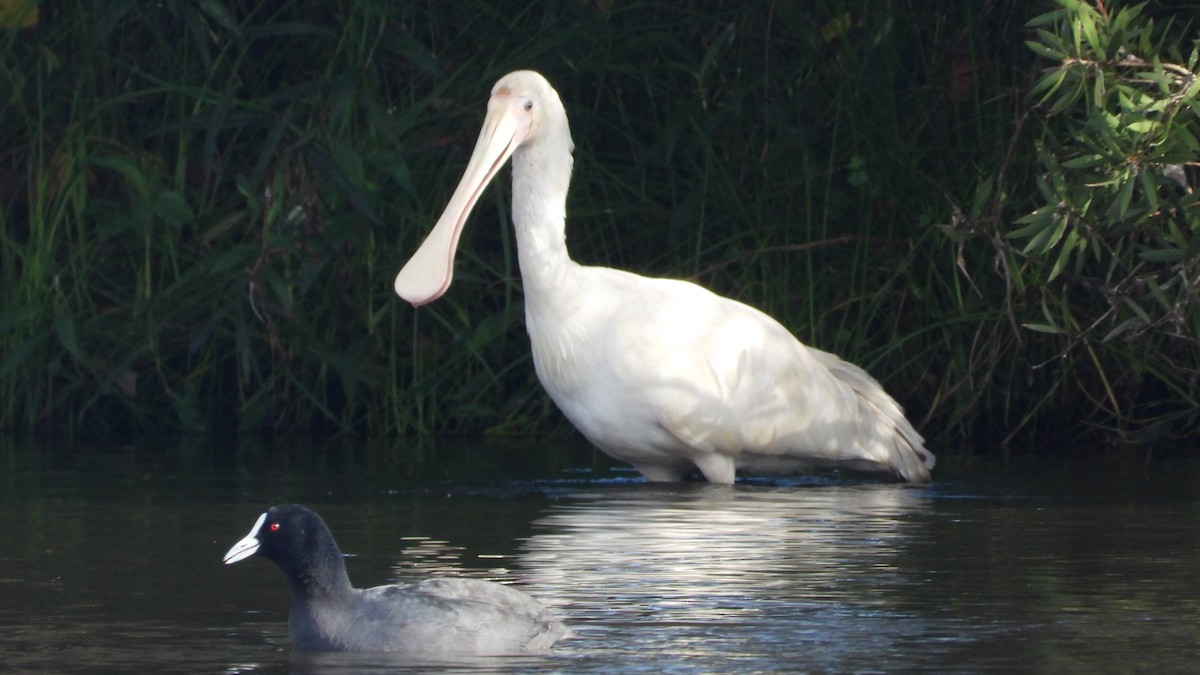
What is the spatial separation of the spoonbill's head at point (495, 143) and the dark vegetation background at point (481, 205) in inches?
39.5

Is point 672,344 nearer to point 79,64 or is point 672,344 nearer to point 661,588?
point 661,588

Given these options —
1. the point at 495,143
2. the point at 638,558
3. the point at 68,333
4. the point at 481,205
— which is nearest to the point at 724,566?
the point at 638,558

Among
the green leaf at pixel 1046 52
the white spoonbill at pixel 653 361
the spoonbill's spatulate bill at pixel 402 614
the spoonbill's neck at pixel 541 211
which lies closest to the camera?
the spoonbill's spatulate bill at pixel 402 614

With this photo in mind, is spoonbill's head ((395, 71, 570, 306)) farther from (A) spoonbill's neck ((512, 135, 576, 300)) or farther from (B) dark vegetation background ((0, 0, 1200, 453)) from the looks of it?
(B) dark vegetation background ((0, 0, 1200, 453))

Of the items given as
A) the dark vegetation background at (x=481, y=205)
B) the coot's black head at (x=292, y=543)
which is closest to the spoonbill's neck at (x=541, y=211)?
the dark vegetation background at (x=481, y=205)

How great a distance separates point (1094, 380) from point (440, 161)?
309 cm

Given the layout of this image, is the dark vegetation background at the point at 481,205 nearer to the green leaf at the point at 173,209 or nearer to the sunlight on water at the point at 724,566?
the green leaf at the point at 173,209

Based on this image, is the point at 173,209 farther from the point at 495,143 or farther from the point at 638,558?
the point at 638,558

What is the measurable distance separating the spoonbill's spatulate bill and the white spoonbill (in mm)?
3387

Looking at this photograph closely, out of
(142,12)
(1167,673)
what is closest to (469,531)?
(1167,673)

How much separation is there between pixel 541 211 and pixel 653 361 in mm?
845

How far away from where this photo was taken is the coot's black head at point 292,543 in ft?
18.6

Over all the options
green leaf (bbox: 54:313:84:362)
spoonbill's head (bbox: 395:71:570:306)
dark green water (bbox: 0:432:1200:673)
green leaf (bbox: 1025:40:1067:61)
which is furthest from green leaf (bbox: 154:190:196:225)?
green leaf (bbox: 1025:40:1067:61)

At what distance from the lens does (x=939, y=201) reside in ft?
35.6
